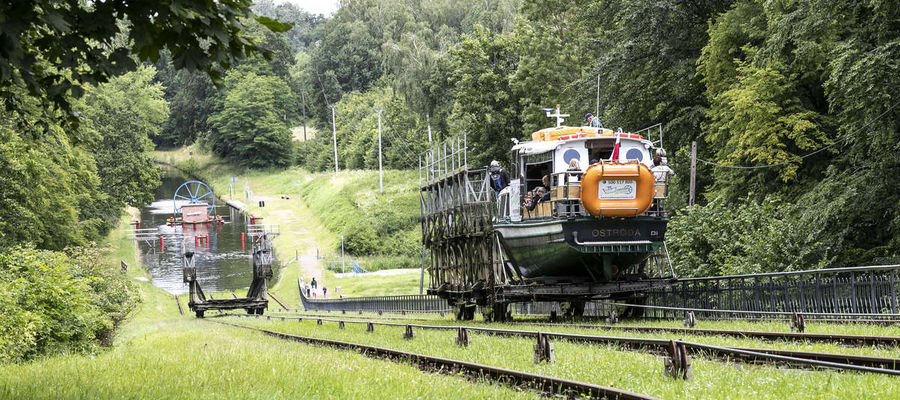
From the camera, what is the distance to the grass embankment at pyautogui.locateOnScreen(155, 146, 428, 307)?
70125 millimetres

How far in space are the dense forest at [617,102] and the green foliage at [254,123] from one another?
56956 mm

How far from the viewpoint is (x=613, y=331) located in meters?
18.2

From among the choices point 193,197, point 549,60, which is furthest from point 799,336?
point 193,197

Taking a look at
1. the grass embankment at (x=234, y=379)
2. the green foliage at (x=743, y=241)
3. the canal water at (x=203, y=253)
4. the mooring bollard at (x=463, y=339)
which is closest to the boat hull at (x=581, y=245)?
the mooring bollard at (x=463, y=339)

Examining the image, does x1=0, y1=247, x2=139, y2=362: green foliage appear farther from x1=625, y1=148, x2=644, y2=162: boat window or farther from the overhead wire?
the overhead wire

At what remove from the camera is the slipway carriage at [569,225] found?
832 inches

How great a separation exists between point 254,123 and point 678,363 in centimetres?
13614

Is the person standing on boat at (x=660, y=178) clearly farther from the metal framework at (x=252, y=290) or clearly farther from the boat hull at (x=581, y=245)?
the metal framework at (x=252, y=290)

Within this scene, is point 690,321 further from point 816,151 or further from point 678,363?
point 816,151

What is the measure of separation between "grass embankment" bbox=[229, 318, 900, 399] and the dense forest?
521cm

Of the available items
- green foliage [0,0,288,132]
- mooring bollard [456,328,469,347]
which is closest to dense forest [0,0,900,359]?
green foliage [0,0,288,132]

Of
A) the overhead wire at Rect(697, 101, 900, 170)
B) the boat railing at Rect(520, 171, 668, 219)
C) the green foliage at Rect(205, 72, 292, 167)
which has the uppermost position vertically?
the green foliage at Rect(205, 72, 292, 167)

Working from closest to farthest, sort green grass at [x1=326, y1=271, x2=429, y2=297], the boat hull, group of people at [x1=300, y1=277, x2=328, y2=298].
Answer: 1. the boat hull
2. green grass at [x1=326, y1=271, x2=429, y2=297]
3. group of people at [x1=300, y1=277, x2=328, y2=298]

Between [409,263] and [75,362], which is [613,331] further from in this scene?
[409,263]
